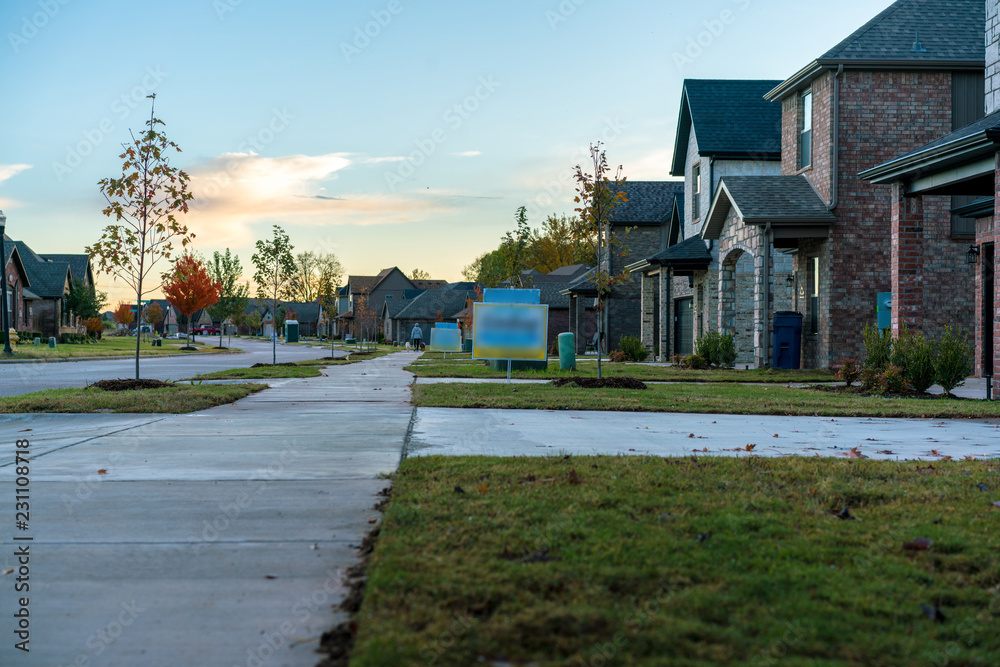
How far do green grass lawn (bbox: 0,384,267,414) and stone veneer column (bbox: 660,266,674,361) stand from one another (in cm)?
1867

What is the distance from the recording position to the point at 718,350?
69.4 ft

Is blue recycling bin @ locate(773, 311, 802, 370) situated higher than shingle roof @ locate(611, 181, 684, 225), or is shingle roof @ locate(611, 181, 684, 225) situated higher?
shingle roof @ locate(611, 181, 684, 225)

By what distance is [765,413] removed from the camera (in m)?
10.8

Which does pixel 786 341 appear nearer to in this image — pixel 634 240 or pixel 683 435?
pixel 683 435

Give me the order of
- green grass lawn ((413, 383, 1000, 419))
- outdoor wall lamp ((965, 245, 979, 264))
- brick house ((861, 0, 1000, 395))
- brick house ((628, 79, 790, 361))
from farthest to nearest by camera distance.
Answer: brick house ((628, 79, 790, 361)), outdoor wall lamp ((965, 245, 979, 264)), brick house ((861, 0, 1000, 395)), green grass lawn ((413, 383, 1000, 419))

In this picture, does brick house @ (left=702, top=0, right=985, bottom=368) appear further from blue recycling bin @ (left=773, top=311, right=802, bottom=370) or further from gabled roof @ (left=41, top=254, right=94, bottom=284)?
gabled roof @ (left=41, top=254, right=94, bottom=284)

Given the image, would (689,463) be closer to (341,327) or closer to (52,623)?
(52,623)

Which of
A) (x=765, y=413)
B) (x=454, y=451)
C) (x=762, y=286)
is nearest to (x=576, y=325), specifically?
(x=762, y=286)

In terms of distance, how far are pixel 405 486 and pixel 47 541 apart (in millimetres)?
2110

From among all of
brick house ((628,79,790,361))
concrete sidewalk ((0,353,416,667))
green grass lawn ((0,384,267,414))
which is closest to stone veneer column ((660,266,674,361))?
brick house ((628,79,790,361))

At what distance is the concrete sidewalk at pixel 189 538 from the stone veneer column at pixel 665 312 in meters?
21.5

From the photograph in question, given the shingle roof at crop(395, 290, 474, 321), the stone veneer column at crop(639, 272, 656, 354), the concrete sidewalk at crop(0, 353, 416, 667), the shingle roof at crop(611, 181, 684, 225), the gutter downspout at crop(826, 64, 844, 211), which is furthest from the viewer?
the shingle roof at crop(395, 290, 474, 321)

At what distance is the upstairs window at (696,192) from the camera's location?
29.7 metres

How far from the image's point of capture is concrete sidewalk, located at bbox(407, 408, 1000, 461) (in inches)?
285
